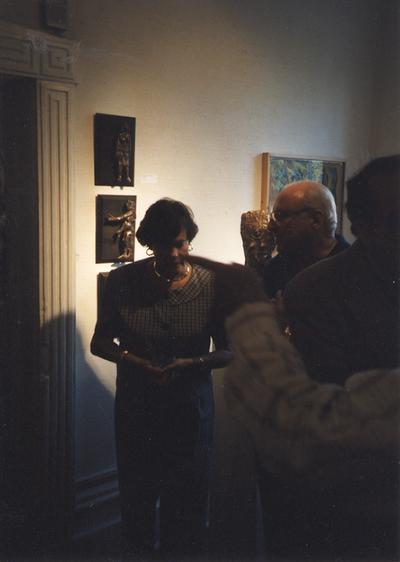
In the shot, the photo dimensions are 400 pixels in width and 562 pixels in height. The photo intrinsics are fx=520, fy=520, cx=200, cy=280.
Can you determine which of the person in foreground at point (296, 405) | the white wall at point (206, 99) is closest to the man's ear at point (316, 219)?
the white wall at point (206, 99)

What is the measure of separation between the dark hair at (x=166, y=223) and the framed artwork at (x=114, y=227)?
598 mm

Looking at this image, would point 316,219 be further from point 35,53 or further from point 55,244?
point 35,53

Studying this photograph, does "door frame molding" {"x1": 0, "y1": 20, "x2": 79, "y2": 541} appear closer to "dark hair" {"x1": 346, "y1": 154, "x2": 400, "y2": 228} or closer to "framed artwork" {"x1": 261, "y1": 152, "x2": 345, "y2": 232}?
"framed artwork" {"x1": 261, "y1": 152, "x2": 345, "y2": 232}

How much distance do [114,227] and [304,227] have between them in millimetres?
1139

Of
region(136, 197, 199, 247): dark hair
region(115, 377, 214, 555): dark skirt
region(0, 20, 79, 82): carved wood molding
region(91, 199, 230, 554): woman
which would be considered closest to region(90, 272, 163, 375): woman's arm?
region(91, 199, 230, 554): woman

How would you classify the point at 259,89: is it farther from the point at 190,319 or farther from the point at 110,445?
the point at 110,445

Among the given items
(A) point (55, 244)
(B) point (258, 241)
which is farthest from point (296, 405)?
(A) point (55, 244)

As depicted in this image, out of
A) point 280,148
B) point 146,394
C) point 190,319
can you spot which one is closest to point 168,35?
point 280,148

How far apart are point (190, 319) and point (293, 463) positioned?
4.75 ft

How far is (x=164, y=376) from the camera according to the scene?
7.35ft

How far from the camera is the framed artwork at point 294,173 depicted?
3.61 metres

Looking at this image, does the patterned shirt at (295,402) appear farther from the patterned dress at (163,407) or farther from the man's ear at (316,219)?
the man's ear at (316,219)

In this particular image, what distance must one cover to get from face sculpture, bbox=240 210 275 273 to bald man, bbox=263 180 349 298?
0.20 metres

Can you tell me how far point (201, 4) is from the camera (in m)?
3.14
